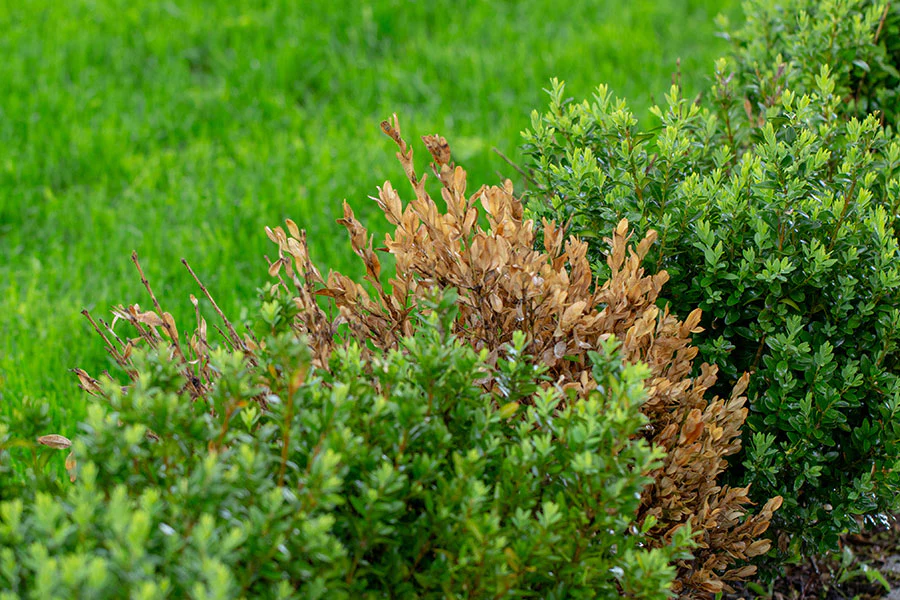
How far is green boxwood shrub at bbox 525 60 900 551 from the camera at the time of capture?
8.52 feet

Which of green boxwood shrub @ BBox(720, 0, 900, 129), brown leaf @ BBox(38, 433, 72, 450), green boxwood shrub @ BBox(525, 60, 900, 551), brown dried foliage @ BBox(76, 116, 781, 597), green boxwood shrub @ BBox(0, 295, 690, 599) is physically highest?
green boxwood shrub @ BBox(720, 0, 900, 129)

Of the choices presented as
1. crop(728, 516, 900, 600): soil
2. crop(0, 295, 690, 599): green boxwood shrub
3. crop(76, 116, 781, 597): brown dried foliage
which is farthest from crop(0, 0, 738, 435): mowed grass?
crop(728, 516, 900, 600): soil

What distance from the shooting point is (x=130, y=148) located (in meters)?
5.41

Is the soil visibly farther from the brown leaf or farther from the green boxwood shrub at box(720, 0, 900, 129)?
the brown leaf

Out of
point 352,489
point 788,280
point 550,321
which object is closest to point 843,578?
point 788,280

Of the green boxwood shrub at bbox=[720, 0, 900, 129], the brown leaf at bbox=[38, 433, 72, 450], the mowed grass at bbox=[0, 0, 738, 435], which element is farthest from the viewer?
the mowed grass at bbox=[0, 0, 738, 435]

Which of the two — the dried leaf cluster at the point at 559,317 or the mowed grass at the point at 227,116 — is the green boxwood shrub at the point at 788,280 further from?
the mowed grass at the point at 227,116

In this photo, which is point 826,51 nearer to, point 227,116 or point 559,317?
point 559,317

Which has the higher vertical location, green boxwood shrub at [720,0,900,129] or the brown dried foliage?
green boxwood shrub at [720,0,900,129]

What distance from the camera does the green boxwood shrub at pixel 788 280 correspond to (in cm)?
260

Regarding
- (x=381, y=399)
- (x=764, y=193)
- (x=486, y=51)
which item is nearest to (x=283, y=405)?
(x=381, y=399)

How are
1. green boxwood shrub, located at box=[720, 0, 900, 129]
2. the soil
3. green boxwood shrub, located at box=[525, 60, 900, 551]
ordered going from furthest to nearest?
green boxwood shrub, located at box=[720, 0, 900, 129], the soil, green boxwood shrub, located at box=[525, 60, 900, 551]

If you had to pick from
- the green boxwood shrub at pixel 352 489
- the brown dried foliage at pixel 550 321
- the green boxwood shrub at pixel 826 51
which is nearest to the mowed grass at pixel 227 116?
the green boxwood shrub at pixel 826 51

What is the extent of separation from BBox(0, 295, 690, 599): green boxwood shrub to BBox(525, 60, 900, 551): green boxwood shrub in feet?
2.32
